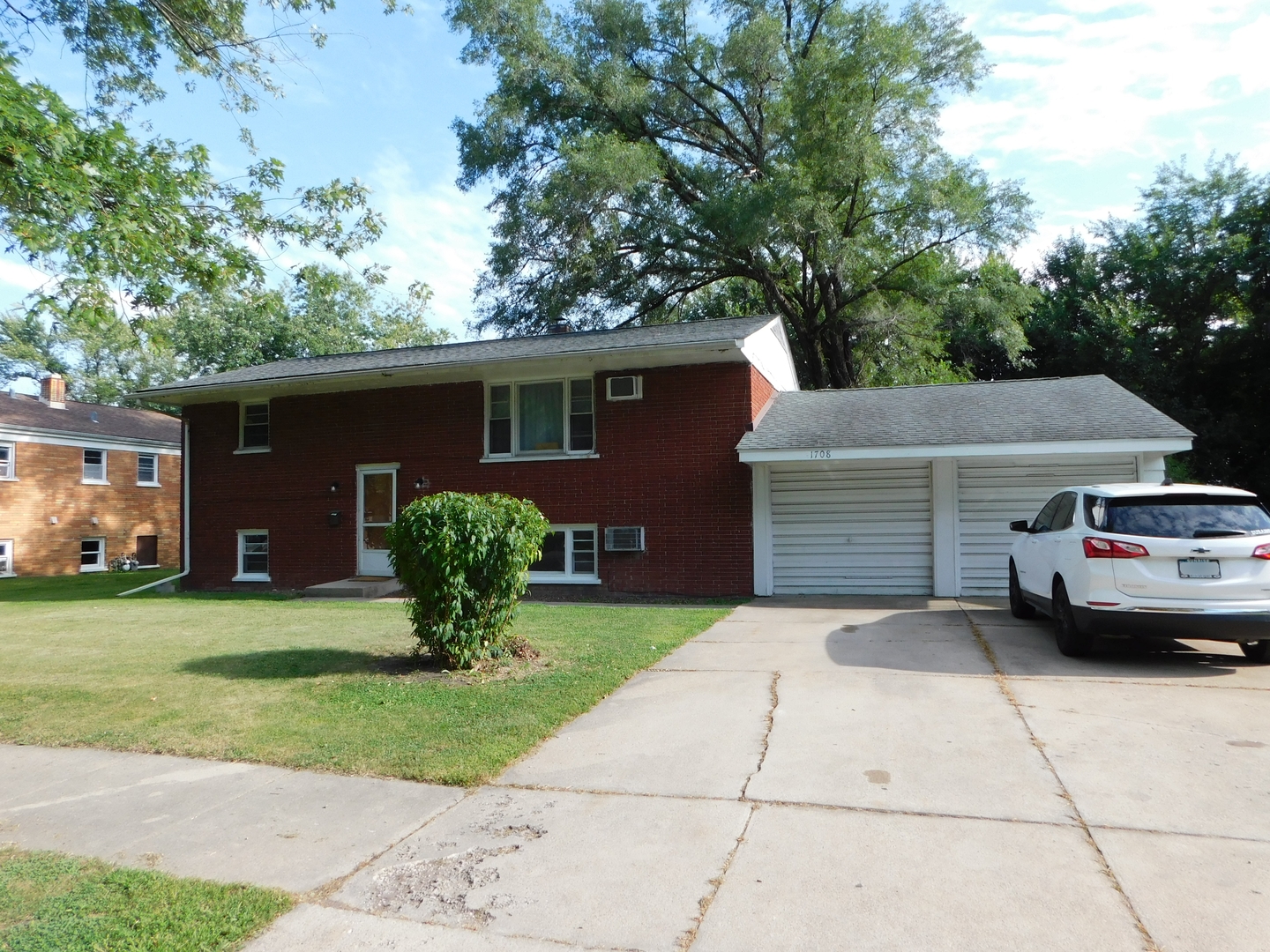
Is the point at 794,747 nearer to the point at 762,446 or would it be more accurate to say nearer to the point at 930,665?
the point at 930,665

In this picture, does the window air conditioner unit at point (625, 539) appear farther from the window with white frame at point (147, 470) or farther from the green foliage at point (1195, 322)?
the window with white frame at point (147, 470)

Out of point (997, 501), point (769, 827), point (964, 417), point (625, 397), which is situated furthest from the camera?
point (625, 397)

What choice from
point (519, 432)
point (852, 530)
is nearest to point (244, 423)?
point (519, 432)

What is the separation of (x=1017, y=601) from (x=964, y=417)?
4021mm

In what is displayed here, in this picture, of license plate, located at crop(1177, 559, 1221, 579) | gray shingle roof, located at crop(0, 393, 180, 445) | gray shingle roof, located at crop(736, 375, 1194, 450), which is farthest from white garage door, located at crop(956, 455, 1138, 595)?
gray shingle roof, located at crop(0, 393, 180, 445)

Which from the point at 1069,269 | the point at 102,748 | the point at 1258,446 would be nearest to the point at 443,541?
the point at 102,748

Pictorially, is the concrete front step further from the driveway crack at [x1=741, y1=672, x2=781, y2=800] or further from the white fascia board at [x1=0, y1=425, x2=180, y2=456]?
the white fascia board at [x1=0, y1=425, x2=180, y2=456]

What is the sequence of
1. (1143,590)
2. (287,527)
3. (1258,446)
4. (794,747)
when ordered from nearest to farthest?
(794,747), (1143,590), (287,527), (1258,446)

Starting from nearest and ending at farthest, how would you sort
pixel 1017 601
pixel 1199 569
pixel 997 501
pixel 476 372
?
pixel 1199 569 → pixel 1017 601 → pixel 997 501 → pixel 476 372

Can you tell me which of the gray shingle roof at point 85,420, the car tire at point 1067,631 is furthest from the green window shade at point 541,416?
the gray shingle roof at point 85,420

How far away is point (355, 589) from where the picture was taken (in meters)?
15.0

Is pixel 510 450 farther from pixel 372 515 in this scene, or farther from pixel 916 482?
pixel 916 482

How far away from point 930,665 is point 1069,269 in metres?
28.9

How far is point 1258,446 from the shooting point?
2570 centimetres
